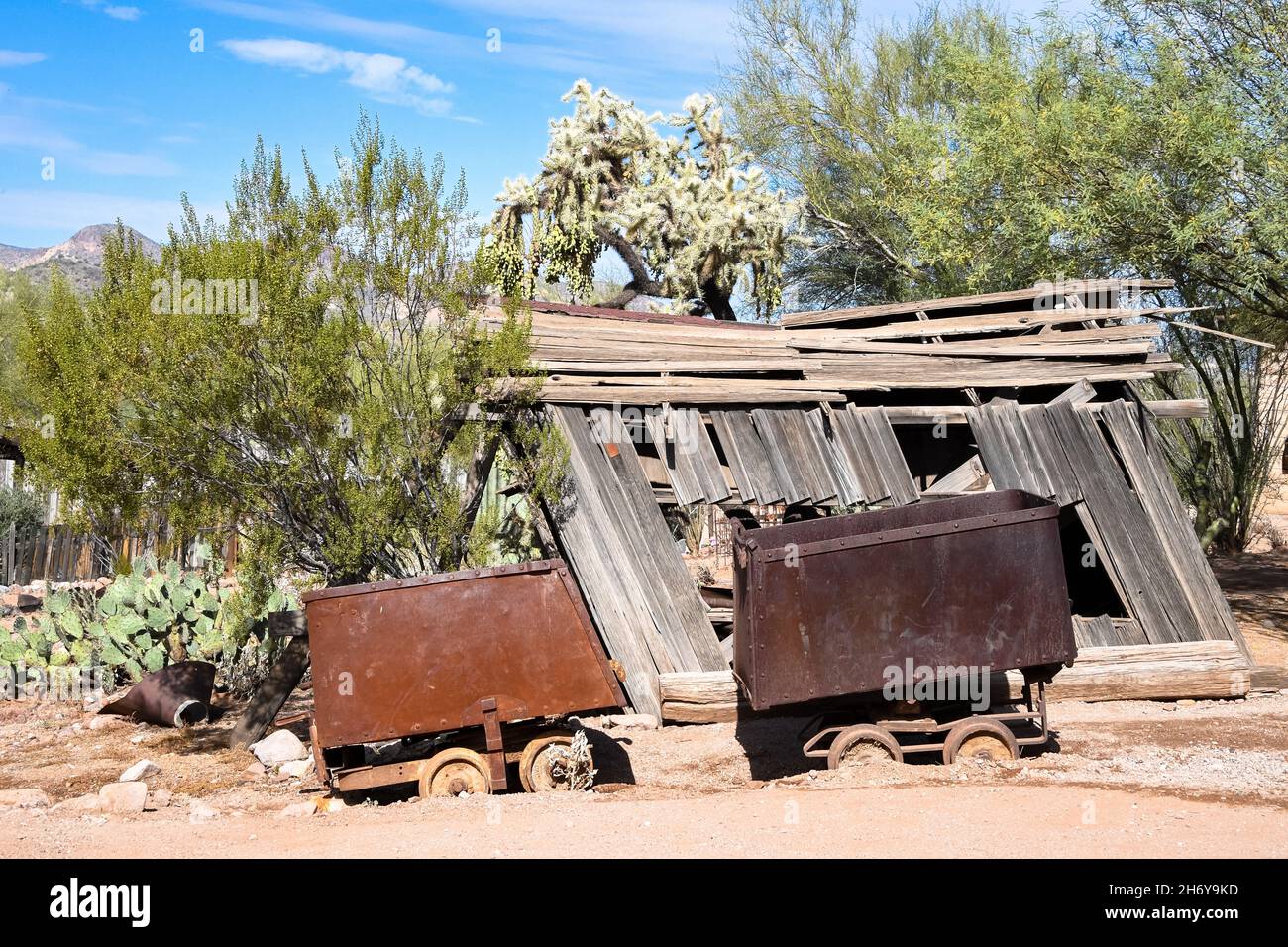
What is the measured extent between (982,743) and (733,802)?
193 cm

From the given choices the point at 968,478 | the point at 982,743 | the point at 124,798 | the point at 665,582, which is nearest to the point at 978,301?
the point at 968,478

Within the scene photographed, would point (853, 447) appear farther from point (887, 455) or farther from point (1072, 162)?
point (1072, 162)

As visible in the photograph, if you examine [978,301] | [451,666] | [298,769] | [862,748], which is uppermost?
[978,301]

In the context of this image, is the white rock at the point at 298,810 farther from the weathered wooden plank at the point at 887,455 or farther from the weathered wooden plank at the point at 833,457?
the weathered wooden plank at the point at 887,455

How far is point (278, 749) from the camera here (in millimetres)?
8422

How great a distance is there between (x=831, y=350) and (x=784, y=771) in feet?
14.5

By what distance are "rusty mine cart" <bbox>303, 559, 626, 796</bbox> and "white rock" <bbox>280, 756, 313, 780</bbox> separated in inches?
42.0

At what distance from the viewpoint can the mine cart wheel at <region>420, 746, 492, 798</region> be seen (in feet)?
23.0

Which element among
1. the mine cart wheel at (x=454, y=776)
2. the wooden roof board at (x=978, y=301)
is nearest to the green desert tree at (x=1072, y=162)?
the wooden roof board at (x=978, y=301)

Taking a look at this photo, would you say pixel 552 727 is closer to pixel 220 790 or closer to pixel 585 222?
pixel 220 790

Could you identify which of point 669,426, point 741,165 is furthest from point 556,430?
point 741,165

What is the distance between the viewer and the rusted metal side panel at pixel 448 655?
6.86 meters

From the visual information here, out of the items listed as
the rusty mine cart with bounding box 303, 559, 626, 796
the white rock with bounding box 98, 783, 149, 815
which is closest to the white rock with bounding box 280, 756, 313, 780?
the rusty mine cart with bounding box 303, 559, 626, 796

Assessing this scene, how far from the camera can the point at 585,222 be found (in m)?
19.3
